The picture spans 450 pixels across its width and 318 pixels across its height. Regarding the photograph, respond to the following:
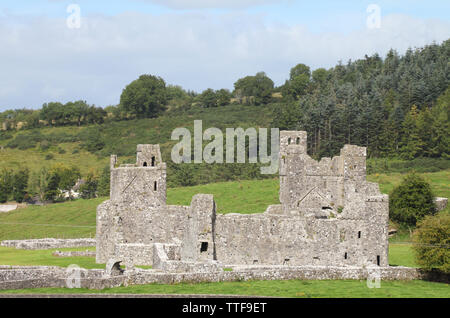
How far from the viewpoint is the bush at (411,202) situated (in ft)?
201

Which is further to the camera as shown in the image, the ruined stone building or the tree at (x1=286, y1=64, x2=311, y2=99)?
the tree at (x1=286, y1=64, x2=311, y2=99)

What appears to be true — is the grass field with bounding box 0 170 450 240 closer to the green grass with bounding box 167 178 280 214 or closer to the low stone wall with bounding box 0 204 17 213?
the green grass with bounding box 167 178 280 214

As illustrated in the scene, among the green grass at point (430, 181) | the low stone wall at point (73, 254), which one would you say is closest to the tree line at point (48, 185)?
the green grass at point (430, 181)

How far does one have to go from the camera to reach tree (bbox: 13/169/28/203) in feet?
347

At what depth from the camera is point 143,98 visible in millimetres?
168000

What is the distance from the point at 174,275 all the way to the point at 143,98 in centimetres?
13218

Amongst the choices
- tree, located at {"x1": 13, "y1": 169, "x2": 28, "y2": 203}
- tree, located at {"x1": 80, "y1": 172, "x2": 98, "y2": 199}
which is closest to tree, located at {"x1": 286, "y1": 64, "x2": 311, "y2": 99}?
tree, located at {"x1": 80, "y1": 172, "x2": 98, "y2": 199}

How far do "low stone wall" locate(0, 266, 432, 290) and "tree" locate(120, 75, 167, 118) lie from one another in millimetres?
126747

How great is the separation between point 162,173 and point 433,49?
113 meters

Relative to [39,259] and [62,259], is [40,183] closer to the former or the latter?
[39,259]

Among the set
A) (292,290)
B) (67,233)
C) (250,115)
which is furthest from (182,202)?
(250,115)

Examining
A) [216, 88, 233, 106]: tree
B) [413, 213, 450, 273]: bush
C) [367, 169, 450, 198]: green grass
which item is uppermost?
[216, 88, 233, 106]: tree

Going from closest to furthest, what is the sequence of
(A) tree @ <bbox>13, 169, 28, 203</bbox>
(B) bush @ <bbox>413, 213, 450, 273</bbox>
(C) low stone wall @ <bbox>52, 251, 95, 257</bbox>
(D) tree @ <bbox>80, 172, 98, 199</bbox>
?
1. (B) bush @ <bbox>413, 213, 450, 273</bbox>
2. (C) low stone wall @ <bbox>52, 251, 95, 257</bbox>
3. (D) tree @ <bbox>80, 172, 98, 199</bbox>
4. (A) tree @ <bbox>13, 169, 28, 203</bbox>
